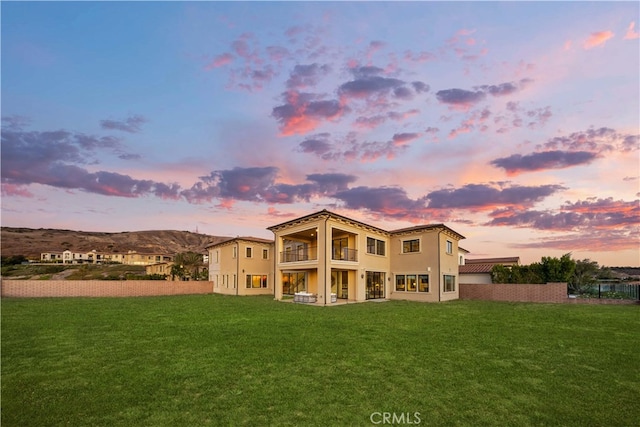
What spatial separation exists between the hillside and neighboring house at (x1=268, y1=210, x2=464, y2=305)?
6162cm

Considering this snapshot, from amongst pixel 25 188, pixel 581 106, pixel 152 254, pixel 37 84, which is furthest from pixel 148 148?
pixel 152 254

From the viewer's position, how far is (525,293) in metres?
25.3

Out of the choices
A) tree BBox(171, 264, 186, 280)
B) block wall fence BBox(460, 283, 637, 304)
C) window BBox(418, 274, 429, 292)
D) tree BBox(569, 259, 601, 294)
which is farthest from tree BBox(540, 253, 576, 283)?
tree BBox(171, 264, 186, 280)

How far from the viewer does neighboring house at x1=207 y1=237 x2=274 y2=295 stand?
33.0 metres

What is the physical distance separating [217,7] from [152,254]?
282ft

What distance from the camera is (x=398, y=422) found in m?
A: 4.76

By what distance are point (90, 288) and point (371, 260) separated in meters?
24.0

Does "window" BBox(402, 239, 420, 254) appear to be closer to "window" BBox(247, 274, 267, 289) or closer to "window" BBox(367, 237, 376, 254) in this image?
"window" BBox(367, 237, 376, 254)

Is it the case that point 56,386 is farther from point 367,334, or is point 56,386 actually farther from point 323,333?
point 367,334

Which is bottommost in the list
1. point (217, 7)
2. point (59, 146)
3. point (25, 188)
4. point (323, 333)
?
point (323, 333)

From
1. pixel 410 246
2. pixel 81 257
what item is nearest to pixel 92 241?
pixel 81 257

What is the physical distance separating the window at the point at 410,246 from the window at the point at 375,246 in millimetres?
1814

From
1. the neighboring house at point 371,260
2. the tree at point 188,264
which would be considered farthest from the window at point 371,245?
the tree at point 188,264

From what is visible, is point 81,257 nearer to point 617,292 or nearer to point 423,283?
point 423,283
